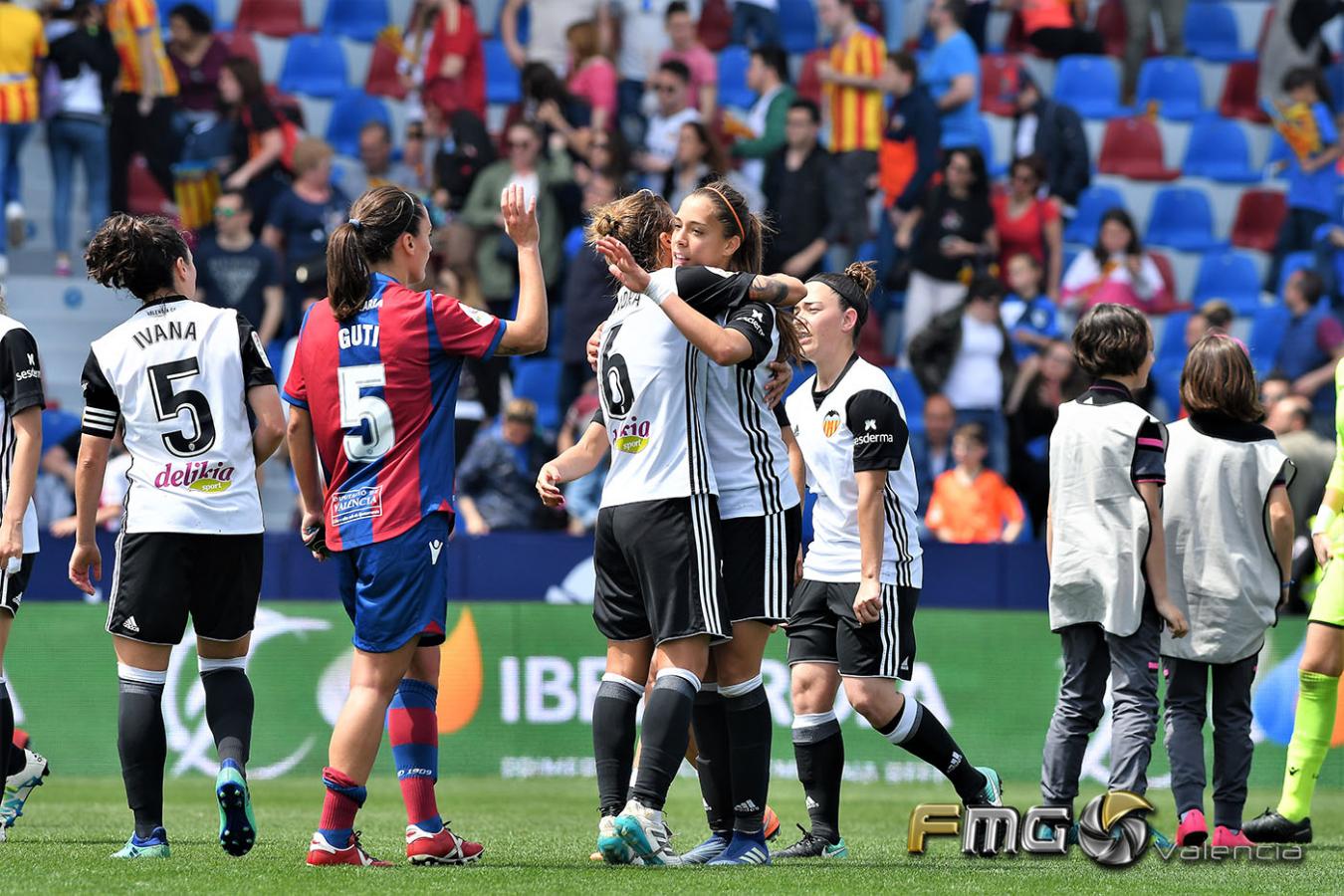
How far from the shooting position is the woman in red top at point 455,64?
16.4m

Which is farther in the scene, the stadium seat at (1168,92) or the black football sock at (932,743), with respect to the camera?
the stadium seat at (1168,92)

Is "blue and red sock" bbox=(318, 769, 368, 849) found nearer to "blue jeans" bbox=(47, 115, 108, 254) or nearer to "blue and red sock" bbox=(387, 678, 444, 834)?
"blue and red sock" bbox=(387, 678, 444, 834)

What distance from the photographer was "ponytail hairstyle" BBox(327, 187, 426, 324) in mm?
5844

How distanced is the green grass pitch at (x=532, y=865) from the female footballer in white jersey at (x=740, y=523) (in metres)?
0.29

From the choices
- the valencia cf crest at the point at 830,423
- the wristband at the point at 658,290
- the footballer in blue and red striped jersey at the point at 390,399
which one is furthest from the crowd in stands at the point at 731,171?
the wristband at the point at 658,290

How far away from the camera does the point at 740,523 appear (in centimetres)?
588

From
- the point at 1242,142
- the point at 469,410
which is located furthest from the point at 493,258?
the point at 1242,142

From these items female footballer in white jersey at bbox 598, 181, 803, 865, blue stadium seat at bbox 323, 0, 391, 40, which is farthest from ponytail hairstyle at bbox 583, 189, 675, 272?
blue stadium seat at bbox 323, 0, 391, 40

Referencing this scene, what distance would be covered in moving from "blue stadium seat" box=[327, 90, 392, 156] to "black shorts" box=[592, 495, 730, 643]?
12.0m

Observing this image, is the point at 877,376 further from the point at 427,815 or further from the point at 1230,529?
the point at 427,815

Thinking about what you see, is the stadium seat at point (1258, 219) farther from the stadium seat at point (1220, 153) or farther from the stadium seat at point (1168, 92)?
the stadium seat at point (1168, 92)

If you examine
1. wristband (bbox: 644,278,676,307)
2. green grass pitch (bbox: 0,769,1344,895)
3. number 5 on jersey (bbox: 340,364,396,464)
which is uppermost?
wristband (bbox: 644,278,676,307)

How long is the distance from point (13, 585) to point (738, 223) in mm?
2906

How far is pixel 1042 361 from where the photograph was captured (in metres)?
14.4
